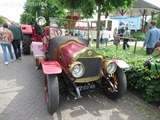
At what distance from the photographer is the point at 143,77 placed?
347 cm

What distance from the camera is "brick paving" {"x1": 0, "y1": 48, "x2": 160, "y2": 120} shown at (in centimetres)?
302

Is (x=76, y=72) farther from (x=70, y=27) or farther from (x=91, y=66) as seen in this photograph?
(x=70, y=27)

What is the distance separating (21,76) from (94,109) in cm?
284

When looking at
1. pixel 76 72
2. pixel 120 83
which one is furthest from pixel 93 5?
pixel 76 72

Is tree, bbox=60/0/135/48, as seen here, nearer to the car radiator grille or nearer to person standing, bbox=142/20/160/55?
person standing, bbox=142/20/160/55

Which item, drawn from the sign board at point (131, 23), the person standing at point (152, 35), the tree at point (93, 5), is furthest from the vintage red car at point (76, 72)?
the sign board at point (131, 23)

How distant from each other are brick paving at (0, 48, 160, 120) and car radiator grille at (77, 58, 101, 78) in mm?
756

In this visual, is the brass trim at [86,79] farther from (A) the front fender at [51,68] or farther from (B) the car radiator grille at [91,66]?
(A) the front fender at [51,68]

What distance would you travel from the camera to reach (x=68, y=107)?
10.9ft

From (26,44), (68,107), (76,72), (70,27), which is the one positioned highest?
(70,27)

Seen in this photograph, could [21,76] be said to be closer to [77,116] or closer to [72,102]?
[72,102]

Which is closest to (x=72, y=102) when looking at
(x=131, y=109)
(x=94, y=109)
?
(x=94, y=109)

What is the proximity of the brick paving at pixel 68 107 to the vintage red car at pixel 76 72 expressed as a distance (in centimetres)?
25

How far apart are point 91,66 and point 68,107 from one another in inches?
40.3
